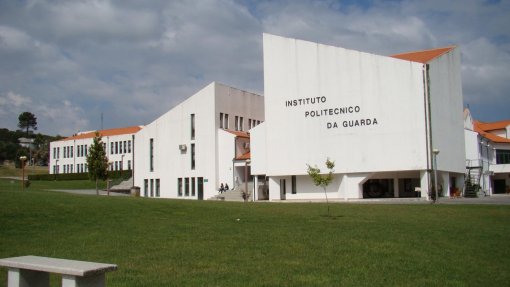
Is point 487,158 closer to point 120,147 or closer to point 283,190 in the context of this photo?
point 283,190

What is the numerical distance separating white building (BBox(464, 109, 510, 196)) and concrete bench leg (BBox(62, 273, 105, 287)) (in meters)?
50.1

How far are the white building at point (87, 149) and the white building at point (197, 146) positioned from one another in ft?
81.5

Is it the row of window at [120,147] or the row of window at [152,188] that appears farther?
the row of window at [120,147]

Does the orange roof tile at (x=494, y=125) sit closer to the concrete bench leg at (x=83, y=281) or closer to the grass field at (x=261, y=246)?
the grass field at (x=261, y=246)

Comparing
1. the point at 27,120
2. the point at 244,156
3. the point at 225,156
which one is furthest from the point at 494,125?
the point at 27,120

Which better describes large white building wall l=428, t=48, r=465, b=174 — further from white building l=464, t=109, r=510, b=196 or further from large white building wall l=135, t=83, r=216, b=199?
large white building wall l=135, t=83, r=216, b=199

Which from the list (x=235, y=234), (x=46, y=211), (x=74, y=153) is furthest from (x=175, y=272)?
(x=74, y=153)

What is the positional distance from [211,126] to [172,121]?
238 inches

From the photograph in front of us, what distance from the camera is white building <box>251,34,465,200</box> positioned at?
4606 cm

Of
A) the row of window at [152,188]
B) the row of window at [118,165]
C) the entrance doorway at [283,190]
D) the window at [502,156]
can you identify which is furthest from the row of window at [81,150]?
the window at [502,156]

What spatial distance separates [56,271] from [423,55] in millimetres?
48905

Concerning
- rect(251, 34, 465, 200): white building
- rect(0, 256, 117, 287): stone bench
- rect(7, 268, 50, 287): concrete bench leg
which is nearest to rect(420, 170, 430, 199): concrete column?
rect(251, 34, 465, 200): white building

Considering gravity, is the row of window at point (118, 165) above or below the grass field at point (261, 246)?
above

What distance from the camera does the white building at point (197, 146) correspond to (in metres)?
60.1
